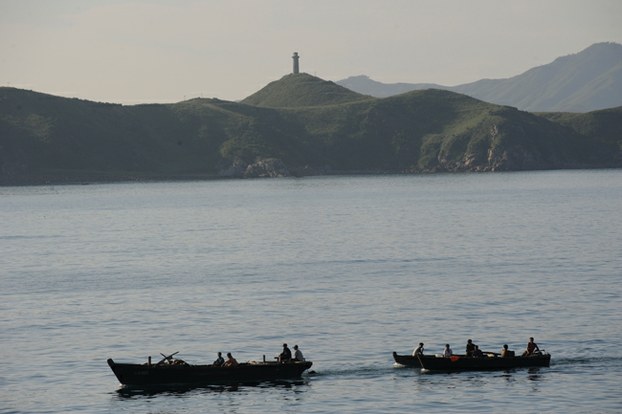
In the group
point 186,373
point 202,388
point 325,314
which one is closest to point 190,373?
point 186,373

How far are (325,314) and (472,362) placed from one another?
2276 cm

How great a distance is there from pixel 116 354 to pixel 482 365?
1047 inches

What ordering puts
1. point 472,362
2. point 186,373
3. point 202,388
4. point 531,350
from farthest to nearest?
point 531,350, point 472,362, point 202,388, point 186,373

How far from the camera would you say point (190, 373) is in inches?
2589

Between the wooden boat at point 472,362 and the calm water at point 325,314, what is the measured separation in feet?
2.18

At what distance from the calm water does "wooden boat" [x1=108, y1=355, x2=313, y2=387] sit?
120 cm

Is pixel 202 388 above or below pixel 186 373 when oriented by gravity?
below

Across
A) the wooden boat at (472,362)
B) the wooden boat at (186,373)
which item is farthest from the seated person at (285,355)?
the wooden boat at (472,362)

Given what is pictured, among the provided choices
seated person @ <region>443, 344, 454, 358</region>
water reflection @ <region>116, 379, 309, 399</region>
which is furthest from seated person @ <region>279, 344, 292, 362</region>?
seated person @ <region>443, 344, 454, 358</region>

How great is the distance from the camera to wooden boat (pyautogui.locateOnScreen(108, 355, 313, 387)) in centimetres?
6550

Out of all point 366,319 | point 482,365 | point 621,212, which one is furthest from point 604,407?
point 621,212

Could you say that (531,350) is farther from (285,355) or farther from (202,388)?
(202,388)

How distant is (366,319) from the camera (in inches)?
3401

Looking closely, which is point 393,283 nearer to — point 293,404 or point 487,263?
point 487,263
